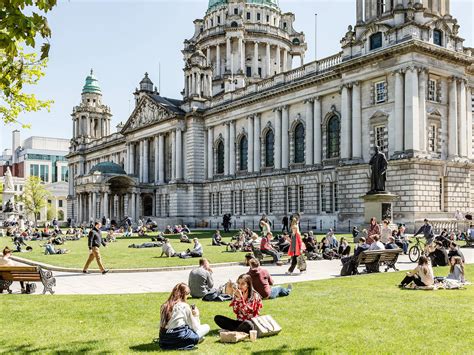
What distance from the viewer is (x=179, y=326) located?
28.7ft

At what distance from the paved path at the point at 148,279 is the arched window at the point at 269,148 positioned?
34.8 meters

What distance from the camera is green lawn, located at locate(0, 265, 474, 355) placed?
8672mm

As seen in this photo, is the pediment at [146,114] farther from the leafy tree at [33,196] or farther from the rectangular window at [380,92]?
the leafy tree at [33,196]

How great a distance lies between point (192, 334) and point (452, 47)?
39.3 metres

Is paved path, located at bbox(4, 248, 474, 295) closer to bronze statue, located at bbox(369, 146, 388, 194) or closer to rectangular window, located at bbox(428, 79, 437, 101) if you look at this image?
bronze statue, located at bbox(369, 146, 388, 194)

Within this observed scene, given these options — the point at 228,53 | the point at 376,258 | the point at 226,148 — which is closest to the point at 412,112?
the point at 376,258

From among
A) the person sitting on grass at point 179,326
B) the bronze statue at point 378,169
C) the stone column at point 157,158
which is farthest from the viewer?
the stone column at point 157,158

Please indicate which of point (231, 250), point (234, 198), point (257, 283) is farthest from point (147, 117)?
point (257, 283)

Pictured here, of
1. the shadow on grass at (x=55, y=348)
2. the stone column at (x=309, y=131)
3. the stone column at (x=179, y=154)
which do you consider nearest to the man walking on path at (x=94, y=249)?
the shadow on grass at (x=55, y=348)

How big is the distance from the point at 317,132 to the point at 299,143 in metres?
3.82

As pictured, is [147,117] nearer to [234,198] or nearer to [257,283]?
[234,198]

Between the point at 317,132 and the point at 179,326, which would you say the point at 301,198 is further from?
the point at 179,326

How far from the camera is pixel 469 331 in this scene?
31.0 feet

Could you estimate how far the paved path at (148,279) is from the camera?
15.7m
